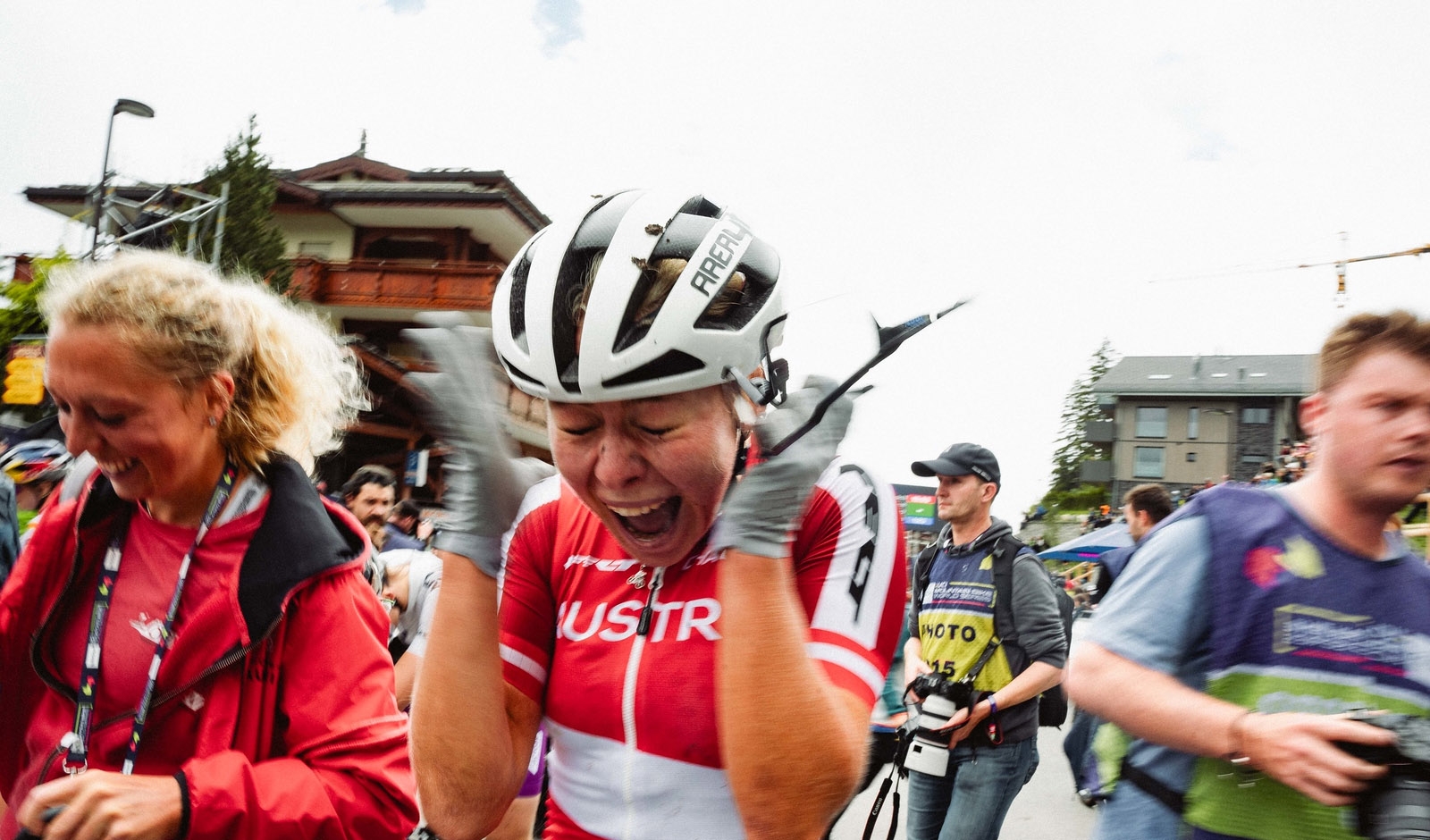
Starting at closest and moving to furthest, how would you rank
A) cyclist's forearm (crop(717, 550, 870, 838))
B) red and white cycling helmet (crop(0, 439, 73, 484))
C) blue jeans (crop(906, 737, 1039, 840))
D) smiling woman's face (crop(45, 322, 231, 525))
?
cyclist's forearm (crop(717, 550, 870, 838)) < smiling woman's face (crop(45, 322, 231, 525)) < red and white cycling helmet (crop(0, 439, 73, 484)) < blue jeans (crop(906, 737, 1039, 840))

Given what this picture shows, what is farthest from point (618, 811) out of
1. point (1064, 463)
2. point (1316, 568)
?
point (1064, 463)

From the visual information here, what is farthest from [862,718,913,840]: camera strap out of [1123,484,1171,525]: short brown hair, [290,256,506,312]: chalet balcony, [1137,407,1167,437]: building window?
[1137,407,1167,437]: building window

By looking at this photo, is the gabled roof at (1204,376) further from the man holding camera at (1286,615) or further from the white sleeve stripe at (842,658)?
the white sleeve stripe at (842,658)

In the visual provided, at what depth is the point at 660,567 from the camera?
66.3 inches

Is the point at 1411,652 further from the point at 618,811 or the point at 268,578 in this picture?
the point at 268,578

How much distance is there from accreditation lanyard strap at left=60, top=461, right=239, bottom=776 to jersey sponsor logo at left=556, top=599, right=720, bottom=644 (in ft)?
2.61

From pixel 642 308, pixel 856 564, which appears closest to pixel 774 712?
pixel 856 564

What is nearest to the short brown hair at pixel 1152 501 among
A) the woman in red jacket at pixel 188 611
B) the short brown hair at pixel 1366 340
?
the short brown hair at pixel 1366 340

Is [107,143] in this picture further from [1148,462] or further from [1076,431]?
[1076,431]

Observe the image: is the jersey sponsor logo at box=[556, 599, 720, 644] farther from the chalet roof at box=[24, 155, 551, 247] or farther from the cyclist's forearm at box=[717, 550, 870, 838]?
the chalet roof at box=[24, 155, 551, 247]

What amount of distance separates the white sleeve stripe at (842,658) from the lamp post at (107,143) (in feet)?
57.0

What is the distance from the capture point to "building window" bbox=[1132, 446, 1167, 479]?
69938 mm

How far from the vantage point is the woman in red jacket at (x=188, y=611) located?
5.93 ft

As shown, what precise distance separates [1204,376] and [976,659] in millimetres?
75738
